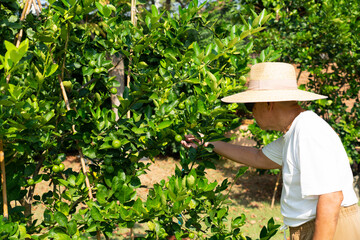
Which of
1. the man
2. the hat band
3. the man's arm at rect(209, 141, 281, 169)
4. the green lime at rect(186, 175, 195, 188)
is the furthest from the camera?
the man's arm at rect(209, 141, 281, 169)

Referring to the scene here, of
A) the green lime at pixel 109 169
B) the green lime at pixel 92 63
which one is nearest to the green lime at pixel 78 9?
the green lime at pixel 92 63

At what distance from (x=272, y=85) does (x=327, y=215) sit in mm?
742

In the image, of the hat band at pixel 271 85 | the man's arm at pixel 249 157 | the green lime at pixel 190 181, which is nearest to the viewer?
the green lime at pixel 190 181

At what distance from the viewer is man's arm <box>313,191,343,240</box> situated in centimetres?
160

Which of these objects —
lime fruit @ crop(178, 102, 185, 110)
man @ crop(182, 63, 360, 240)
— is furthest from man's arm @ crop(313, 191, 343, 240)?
lime fruit @ crop(178, 102, 185, 110)

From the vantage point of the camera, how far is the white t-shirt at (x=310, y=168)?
1627 millimetres

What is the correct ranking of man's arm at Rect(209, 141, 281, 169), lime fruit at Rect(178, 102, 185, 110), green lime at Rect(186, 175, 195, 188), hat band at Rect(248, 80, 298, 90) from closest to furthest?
green lime at Rect(186, 175, 195, 188)
lime fruit at Rect(178, 102, 185, 110)
hat band at Rect(248, 80, 298, 90)
man's arm at Rect(209, 141, 281, 169)

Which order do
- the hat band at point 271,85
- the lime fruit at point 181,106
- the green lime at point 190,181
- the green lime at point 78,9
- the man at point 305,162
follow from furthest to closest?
the hat band at point 271,85 < the lime fruit at point 181,106 < the man at point 305,162 < the green lime at point 78,9 < the green lime at point 190,181

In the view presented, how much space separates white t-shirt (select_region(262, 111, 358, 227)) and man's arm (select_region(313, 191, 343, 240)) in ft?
0.12

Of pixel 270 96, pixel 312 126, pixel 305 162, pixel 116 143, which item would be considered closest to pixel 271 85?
pixel 270 96

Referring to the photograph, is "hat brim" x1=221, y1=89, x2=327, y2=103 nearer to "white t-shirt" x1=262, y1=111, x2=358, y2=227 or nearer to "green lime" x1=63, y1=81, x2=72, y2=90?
"white t-shirt" x1=262, y1=111, x2=358, y2=227

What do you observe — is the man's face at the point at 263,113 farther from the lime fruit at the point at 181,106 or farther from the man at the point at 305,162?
the lime fruit at the point at 181,106

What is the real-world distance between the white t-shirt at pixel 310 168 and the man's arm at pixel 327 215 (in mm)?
38

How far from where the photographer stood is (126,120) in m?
1.70
